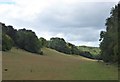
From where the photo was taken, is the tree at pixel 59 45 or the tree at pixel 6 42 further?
the tree at pixel 59 45

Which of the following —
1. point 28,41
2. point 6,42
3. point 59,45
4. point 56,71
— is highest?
point 59,45

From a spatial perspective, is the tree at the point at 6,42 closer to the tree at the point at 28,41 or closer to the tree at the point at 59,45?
the tree at the point at 28,41

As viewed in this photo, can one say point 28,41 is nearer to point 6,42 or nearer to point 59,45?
point 6,42

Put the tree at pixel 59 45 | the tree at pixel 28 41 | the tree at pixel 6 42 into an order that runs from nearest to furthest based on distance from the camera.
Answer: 1. the tree at pixel 6 42
2. the tree at pixel 28 41
3. the tree at pixel 59 45

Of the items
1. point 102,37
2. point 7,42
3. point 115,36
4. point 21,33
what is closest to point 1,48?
point 7,42

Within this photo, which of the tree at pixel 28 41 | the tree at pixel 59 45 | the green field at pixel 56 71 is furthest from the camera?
the tree at pixel 59 45

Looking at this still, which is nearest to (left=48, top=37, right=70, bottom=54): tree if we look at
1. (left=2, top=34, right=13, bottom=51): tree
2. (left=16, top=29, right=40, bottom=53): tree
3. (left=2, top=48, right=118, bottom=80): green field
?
(left=16, top=29, right=40, bottom=53): tree

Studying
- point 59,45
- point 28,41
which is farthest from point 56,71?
point 59,45

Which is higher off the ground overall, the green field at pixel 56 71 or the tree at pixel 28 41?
the tree at pixel 28 41

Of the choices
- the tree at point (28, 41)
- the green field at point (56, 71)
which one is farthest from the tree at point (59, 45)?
the green field at point (56, 71)

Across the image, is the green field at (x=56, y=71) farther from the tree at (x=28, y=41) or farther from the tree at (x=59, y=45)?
the tree at (x=59, y=45)

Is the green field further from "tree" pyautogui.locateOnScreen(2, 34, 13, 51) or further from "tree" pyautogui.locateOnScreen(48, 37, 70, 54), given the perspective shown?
"tree" pyautogui.locateOnScreen(48, 37, 70, 54)

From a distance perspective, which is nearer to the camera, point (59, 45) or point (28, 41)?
point (28, 41)

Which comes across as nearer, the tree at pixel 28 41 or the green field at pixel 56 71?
the green field at pixel 56 71
